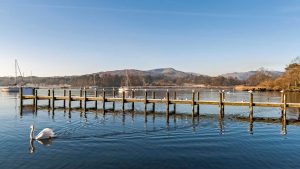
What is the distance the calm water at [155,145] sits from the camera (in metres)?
18.2

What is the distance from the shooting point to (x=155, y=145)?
74.2ft

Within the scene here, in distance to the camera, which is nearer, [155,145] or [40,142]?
[155,145]

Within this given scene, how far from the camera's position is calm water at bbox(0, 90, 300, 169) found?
18234mm

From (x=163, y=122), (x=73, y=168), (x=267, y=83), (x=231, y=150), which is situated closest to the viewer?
(x=73, y=168)

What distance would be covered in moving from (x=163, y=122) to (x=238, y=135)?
10043 mm

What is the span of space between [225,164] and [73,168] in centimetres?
893

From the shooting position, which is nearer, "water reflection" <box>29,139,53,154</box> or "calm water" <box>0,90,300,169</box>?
"calm water" <box>0,90,300,169</box>

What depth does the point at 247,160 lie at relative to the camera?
61.4ft

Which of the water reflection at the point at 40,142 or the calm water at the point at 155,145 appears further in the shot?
the water reflection at the point at 40,142

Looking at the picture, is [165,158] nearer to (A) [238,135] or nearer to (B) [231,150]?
(B) [231,150]

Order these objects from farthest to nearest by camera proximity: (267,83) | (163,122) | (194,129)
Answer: (267,83) < (163,122) < (194,129)

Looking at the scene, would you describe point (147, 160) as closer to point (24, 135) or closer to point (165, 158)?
point (165, 158)

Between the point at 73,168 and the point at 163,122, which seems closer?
the point at 73,168

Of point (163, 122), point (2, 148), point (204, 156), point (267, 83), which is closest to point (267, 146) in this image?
point (204, 156)
